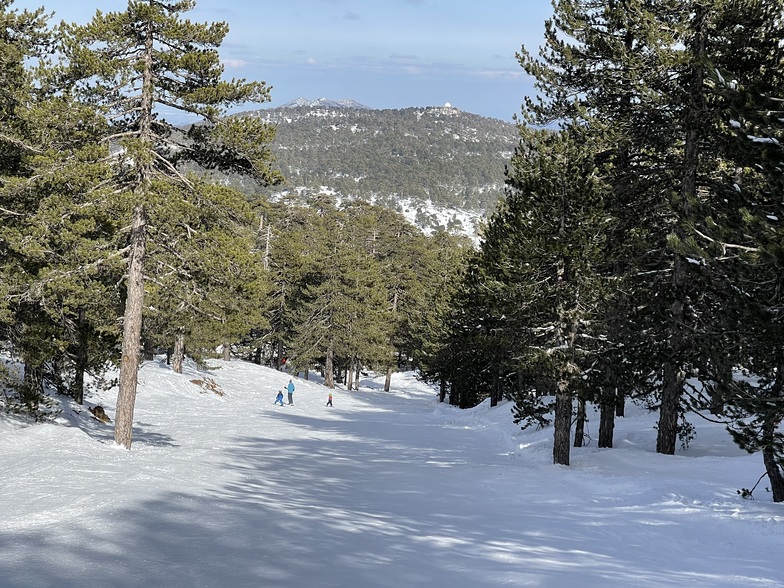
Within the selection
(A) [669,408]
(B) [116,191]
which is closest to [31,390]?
(B) [116,191]

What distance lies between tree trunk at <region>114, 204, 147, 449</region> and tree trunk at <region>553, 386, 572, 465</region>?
10627 mm

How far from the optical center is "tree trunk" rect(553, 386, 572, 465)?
15.5 meters

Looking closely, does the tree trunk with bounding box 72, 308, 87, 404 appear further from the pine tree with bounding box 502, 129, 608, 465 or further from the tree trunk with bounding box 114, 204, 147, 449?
the pine tree with bounding box 502, 129, 608, 465

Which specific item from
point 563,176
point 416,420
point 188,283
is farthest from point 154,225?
point 416,420

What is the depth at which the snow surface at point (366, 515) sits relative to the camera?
6621 millimetres

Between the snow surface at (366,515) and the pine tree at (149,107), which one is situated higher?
the pine tree at (149,107)

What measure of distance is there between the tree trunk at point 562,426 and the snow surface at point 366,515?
59 centimetres

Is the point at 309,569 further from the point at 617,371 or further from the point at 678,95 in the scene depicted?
the point at 678,95

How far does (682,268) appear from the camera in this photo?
15.4m

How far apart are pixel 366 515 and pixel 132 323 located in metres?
8.82

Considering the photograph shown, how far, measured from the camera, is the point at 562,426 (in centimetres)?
1577

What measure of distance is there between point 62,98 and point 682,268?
15482mm

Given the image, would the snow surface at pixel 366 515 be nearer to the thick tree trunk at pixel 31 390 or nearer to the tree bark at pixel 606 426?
the thick tree trunk at pixel 31 390

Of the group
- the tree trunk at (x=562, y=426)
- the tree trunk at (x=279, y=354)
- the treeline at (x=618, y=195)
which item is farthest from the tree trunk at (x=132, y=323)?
the tree trunk at (x=279, y=354)
